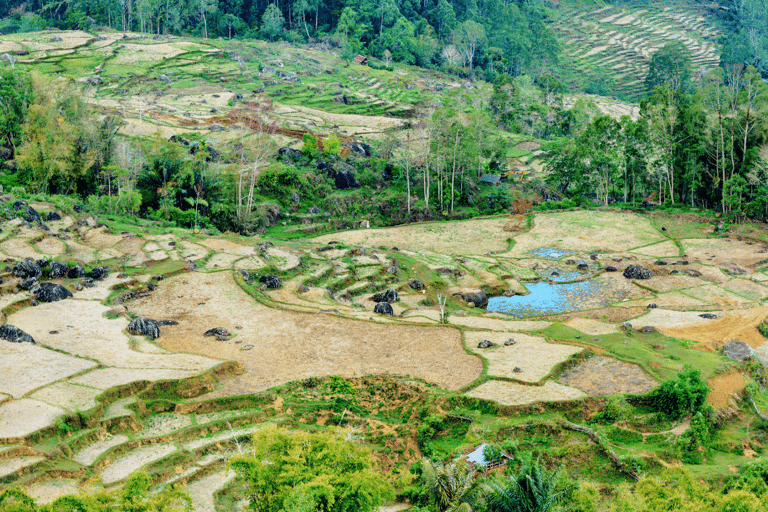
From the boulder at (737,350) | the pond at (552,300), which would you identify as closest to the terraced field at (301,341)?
the pond at (552,300)

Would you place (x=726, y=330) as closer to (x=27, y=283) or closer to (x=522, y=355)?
(x=522, y=355)

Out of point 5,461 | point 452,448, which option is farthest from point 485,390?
point 5,461

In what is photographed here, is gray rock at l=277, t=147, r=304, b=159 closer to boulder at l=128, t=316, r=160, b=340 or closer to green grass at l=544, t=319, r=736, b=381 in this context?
boulder at l=128, t=316, r=160, b=340

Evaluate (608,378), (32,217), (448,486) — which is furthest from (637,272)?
(32,217)

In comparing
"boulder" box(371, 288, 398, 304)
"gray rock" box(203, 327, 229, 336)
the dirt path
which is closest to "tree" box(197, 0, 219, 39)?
"boulder" box(371, 288, 398, 304)

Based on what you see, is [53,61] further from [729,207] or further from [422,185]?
[729,207]

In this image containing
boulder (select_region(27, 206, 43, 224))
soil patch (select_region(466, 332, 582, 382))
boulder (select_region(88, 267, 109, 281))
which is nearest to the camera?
soil patch (select_region(466, 332, 582, 382))
